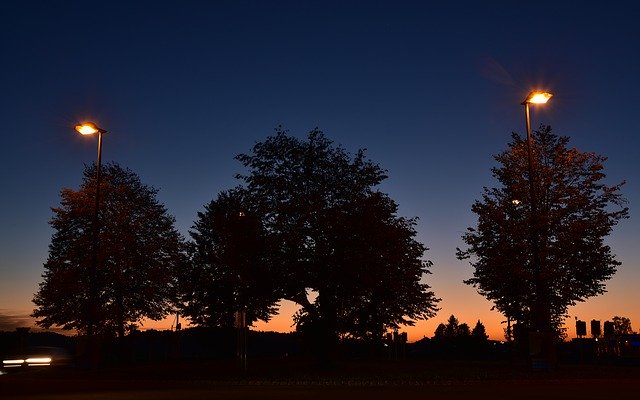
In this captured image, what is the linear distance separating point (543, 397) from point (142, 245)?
1507 inches

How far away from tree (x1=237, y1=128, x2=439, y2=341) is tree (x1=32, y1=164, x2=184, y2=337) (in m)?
19.9

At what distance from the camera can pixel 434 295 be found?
113 feet

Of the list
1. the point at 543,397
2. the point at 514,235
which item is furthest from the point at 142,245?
the point at 543,397

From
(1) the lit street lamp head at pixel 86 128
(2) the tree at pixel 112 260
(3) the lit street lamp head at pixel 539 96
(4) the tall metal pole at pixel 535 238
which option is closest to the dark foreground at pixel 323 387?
(4) the tall metal pole at pixel 535 238

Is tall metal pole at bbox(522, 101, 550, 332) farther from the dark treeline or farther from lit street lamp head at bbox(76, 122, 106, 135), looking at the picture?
lit street lamp head at bbox(76, 122, 106, 135)

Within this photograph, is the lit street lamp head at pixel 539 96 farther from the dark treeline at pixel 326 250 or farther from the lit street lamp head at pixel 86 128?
the lit street lamp head at pixel 86 128

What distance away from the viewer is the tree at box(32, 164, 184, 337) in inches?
1934

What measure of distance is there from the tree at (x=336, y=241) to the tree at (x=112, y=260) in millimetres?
19850

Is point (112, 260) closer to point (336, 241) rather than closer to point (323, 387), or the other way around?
point (336, 241)

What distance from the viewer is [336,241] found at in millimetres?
30859

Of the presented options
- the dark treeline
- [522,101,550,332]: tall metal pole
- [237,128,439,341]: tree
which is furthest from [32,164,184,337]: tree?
[522,101,550,332]: tall metal pole

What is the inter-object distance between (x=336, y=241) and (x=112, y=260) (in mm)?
24627

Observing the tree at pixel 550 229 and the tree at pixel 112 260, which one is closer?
the tree at pixel 550 229

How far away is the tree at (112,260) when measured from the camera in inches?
1934
